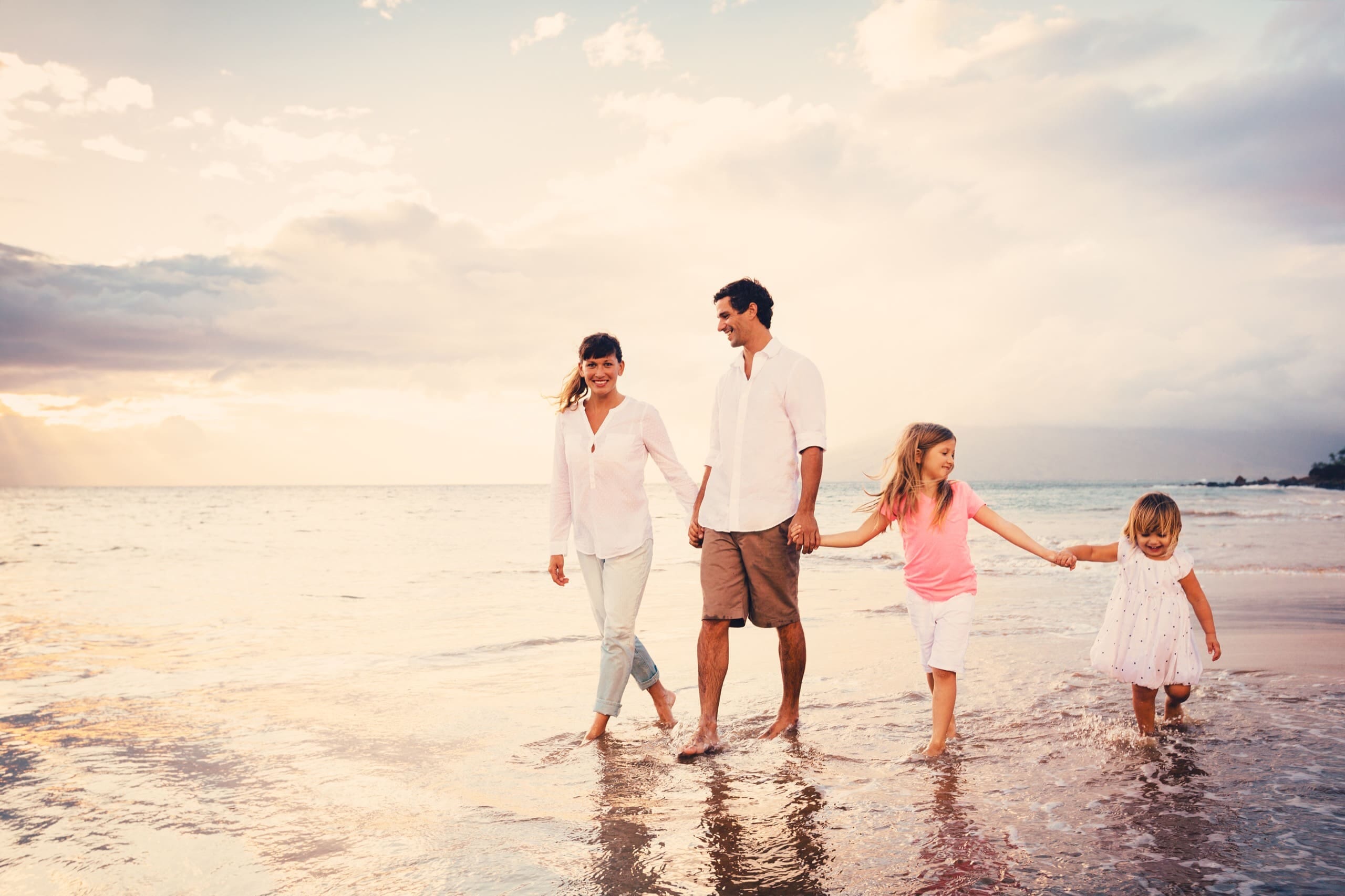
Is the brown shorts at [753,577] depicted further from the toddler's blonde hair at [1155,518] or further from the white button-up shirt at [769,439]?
the toddler's blonde hair at [1155,518]

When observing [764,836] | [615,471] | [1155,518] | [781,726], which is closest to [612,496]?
[615,471]

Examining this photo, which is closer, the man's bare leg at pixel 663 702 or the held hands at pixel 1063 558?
the held hands at pixel 1063 558

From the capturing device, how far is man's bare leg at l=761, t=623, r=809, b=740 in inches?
190

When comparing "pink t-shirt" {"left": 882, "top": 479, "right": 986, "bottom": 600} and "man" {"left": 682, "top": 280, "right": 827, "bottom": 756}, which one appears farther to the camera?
"man" {"left": 682, "top": 280, "right": 827, "bottom": 756}

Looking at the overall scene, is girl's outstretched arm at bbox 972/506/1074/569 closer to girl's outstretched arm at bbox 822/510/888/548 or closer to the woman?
girl's outstretched arm at bbox 822/510/888/548

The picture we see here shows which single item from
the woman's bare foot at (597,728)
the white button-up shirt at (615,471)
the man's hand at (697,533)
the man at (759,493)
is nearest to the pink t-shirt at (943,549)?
the man at (759,493)

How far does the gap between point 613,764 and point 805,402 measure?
2187 millimetres

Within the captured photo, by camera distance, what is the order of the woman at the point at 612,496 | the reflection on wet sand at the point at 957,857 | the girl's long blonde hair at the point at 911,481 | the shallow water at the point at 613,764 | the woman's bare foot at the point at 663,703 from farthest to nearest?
the woman's bare foot at the point at 663,703, the woman at the point at 612,496, the girl's long blonde hair at the point at 911,481, the shallow water at the point at 613,764, the reflection on wet sand at the point at 957,857

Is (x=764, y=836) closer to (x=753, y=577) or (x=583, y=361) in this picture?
(x=753, y=577)

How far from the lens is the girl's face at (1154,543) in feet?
15.3

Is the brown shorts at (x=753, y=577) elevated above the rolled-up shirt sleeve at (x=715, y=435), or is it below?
below

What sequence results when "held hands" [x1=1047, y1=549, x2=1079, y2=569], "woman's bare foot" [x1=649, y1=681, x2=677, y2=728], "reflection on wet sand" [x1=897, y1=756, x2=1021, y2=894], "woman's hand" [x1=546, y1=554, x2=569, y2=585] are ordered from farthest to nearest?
1. "woman's hand" [x1=546, y1=554, x2=569, y2=585]
2. "woman's bare foot" [x1=649, y1=681, x2=677, y2=728]
3. "held hands" [x1=1047, y1=549, x2=1079, y2=569]
4. "reflection on wet sand" [x1=897, y1=756, x2=1021, y2=894]

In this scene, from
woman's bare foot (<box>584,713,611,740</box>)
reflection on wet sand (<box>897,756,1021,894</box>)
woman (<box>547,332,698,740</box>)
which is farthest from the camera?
woman (<box>547,332,698,740</box>)

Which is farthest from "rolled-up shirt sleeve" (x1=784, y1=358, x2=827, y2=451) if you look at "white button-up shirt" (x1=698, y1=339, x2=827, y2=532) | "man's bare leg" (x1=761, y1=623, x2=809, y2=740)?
"man's bare leg" (x1=761, y1=623, x2=809, y2=740)
